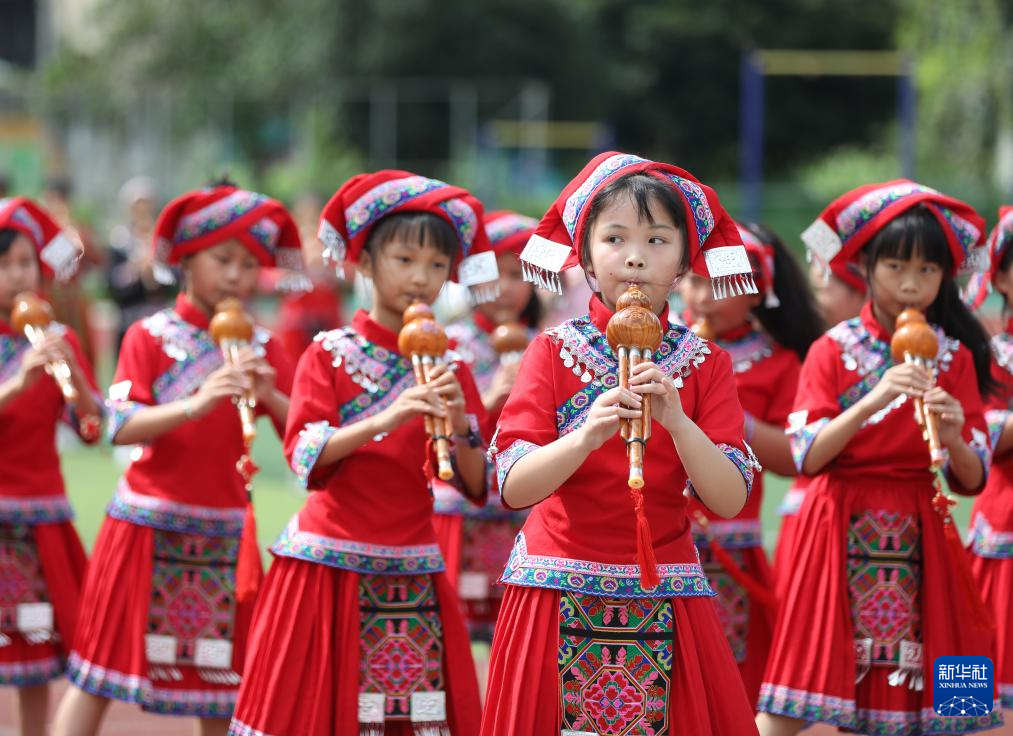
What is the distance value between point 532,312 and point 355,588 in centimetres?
265

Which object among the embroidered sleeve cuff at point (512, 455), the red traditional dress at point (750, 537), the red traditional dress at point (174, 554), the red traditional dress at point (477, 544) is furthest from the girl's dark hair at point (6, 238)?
the embroidered sleeve cuff at point (512, 455)

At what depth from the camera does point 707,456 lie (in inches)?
145

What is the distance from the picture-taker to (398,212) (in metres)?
4.80

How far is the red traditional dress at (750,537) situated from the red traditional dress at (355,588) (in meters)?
1.23

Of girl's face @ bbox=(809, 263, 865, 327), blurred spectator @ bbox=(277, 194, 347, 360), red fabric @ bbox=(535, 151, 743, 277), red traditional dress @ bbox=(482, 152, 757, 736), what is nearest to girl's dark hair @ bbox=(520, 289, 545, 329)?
girl's face @ bbox=(809, 263, 865, 327)

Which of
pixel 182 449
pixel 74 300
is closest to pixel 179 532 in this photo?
pixel 182 449

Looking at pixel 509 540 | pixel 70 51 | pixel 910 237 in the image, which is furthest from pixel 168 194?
pixel 910 237

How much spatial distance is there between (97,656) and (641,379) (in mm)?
2626

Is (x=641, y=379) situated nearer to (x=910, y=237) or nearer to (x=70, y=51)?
(x=910, y=237)

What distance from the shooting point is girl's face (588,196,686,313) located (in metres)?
3.80

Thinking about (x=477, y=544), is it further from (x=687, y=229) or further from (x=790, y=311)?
(x=687, y=229)

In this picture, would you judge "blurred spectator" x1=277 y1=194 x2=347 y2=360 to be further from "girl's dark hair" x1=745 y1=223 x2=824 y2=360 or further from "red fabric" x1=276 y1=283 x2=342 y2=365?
"girl's dark hair" x1=745 y1=223 x2=824 y2=360

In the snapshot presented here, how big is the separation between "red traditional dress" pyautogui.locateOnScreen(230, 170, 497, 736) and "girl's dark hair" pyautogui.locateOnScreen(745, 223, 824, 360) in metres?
1.47

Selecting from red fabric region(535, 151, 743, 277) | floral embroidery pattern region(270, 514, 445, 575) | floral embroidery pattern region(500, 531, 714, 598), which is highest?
red fabric region(535, 151, 743, 277)
